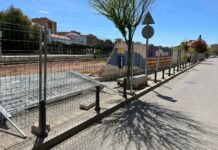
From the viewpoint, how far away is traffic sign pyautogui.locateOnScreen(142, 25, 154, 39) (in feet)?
39.9

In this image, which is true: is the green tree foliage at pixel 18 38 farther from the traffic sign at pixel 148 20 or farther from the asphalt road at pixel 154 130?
the traffic sign at pixel 148 20

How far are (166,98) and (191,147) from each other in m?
5.05

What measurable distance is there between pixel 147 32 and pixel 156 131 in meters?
7.45

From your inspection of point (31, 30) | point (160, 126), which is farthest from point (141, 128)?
point (31, 30)

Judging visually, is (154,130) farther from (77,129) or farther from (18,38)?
(18,38)

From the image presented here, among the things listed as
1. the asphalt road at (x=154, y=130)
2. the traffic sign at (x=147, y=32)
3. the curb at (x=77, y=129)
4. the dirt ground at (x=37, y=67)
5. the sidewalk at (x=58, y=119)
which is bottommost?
the asphalt road at (x=154, y=130)

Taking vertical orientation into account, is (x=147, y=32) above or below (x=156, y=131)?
above

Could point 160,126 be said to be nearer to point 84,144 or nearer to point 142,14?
point 84,144

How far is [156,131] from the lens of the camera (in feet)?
18.3

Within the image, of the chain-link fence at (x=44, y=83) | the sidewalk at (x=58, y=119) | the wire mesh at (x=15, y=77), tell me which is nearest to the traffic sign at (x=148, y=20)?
the chain-link fence at (x=44, y=83)

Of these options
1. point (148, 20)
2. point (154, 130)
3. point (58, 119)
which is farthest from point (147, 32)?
point (58, 119)

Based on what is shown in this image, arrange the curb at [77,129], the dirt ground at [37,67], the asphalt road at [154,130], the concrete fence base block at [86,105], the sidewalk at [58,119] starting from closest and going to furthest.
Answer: the sidewalk at [58,119] → the curb at [77,129] → the asphalt road at [154,130] → the dirt ground at [37,67] → the concrete fence base block at [86,105]

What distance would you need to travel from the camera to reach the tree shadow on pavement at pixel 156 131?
15.8ft

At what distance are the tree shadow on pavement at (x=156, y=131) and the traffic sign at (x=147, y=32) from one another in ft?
18.3
